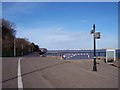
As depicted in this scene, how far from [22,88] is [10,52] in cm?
8336

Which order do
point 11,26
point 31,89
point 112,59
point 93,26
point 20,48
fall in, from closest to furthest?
point 31,89, point 93,26, point 112,59, point 11,26, point 20,48

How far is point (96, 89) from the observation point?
12695 mm

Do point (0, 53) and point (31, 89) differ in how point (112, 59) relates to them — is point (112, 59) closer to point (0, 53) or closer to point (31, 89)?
point (31, 89)

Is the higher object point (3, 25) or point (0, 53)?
point (3, 25)

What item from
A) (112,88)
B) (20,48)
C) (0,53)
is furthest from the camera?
(20,48)

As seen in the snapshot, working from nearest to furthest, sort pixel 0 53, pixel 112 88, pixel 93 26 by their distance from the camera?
pixel 112 88 < pixel 93 26 < pixel 0 53

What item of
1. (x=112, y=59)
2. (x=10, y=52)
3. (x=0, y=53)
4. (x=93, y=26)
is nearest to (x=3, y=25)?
(x=10, y=52)

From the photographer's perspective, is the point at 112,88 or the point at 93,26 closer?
the point at 112,88

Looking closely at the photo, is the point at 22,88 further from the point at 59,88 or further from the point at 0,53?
the point at 0,53

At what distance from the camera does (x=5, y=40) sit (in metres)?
93.6

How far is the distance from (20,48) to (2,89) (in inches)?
4163

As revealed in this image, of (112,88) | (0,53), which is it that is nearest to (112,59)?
(112,88)

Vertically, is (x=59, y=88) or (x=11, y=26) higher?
(x=11, y=26)

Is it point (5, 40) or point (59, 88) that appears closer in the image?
point (59, 88)
